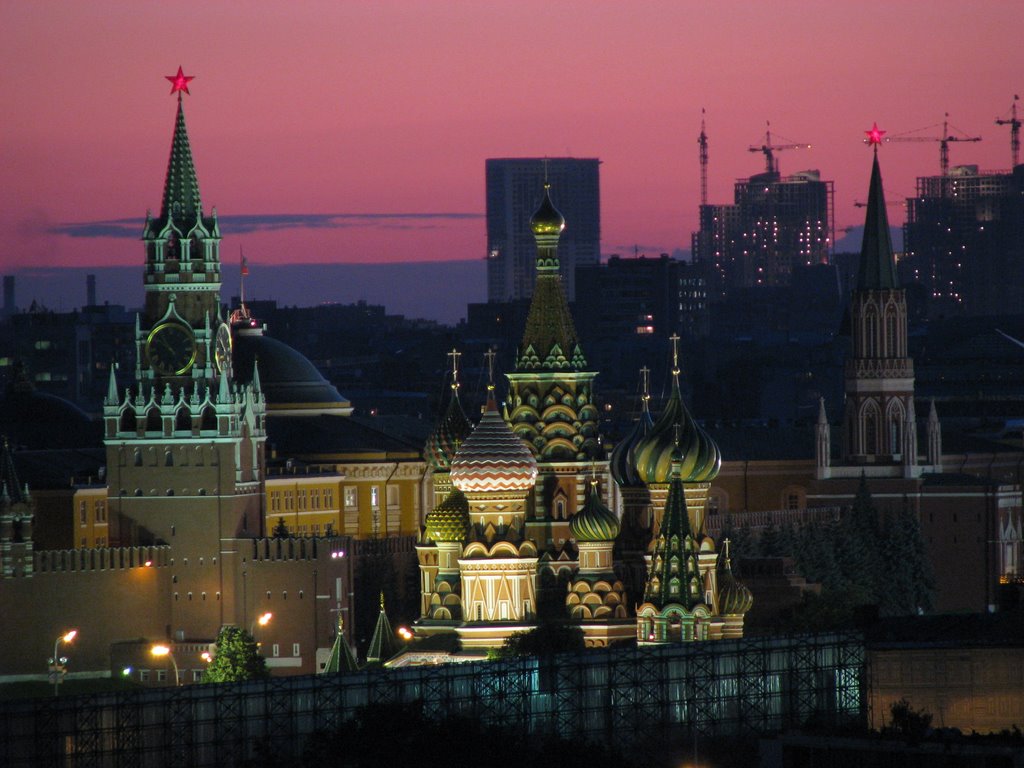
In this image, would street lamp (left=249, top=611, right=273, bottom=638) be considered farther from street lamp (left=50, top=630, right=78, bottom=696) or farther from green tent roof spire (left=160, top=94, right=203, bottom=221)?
green tent roof spire (left=160, top=94, right=203, bottom=221)

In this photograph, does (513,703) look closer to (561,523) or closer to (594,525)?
(594,525)

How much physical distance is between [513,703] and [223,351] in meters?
42.4

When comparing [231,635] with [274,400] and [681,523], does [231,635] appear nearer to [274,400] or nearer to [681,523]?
[681,523]

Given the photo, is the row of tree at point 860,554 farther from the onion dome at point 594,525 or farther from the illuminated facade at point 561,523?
the onion dome at point 594,525

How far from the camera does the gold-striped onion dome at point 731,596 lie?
147000 millimetres

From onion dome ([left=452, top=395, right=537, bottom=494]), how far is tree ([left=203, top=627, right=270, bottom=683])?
8.56 metres

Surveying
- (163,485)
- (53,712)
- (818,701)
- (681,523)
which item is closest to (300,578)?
(163,485)

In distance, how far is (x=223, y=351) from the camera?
16662 cm

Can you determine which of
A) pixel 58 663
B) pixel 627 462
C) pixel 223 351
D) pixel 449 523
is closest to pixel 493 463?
pixel 449 523

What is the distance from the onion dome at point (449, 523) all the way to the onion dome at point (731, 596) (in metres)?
8.93

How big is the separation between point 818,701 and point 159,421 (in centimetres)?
3890

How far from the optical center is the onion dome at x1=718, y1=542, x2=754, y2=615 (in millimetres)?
147000

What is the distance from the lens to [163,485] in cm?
16412

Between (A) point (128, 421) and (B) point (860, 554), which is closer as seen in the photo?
(A) point (128, 421)
